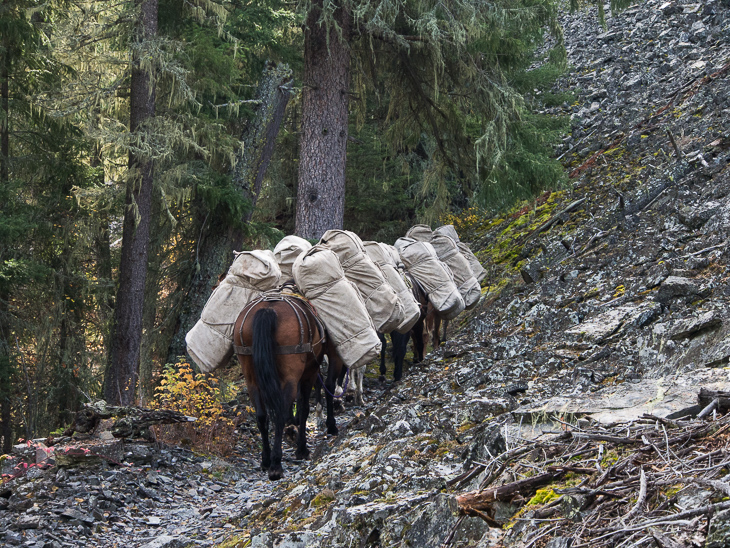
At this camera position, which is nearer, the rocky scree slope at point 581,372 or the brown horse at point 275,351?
the rocky scree slope at point 581,372

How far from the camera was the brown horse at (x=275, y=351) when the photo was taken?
6820 millimetres

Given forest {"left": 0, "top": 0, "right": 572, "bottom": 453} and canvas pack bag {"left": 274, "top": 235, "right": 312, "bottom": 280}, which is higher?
forest {"left": 0, "top": 0, "right": 572, "bottom": 453}

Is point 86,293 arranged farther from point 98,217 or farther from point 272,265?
point 272,265

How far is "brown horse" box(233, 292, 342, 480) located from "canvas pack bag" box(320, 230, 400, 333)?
1.31 m

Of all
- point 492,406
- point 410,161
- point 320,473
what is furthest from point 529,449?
point 410,161

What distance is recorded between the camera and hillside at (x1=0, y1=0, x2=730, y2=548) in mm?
3010

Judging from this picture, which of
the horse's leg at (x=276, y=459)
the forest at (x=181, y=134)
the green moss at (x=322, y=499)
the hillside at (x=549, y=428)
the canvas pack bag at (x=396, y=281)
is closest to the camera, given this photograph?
the hillside at (x=549, y=428)

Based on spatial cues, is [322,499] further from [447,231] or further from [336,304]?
[447,231]

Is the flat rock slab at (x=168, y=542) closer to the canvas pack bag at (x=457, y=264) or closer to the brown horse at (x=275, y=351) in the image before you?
the brown horse at (x=275, y=351)

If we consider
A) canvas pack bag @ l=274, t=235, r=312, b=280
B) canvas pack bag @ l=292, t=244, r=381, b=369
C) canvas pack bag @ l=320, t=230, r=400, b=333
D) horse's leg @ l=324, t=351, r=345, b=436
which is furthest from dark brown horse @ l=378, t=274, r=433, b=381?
canvas pack bag @ l=292, t=244, r=381, b=369

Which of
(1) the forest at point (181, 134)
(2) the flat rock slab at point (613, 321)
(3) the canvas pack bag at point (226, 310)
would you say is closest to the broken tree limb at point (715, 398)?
(2) the flat rock slab at point (613, 321)

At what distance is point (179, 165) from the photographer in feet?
38.2

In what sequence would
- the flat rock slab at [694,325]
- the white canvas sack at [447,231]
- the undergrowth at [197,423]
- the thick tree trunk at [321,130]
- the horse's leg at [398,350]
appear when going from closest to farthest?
the flat rock slab at [694,325]
the undergrowth at [197,423]
the thick tree trunk at [321,130]
the horse's leg at [398,350]
the white canvas sack at [447,231]

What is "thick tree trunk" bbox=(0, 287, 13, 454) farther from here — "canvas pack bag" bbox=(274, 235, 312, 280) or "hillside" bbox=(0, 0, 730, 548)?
"canvas pack bag" bbox=(274, 235, 312, 280)
